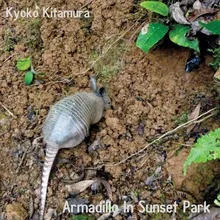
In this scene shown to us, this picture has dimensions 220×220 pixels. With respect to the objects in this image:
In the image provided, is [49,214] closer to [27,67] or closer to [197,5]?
[27,67]

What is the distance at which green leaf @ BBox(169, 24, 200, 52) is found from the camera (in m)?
3.20

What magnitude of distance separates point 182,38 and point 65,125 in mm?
1024

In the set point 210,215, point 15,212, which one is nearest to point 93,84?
point 15,212

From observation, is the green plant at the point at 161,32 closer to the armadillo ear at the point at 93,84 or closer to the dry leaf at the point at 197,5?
the dry leaf at the point at 197,5

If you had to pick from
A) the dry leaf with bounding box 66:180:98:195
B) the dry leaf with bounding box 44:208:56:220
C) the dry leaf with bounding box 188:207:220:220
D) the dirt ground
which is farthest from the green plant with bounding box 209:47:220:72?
the dry leaf with bounding box 44:208:56:220

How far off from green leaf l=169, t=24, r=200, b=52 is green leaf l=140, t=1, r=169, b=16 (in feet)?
0.52

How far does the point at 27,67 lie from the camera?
3.66m

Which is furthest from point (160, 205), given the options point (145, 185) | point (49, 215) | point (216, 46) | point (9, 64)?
point (9, 64)

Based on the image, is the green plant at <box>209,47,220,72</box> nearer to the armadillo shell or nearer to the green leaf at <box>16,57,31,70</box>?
the armadillo shell

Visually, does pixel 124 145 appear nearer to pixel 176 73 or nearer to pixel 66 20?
pixel 176 73

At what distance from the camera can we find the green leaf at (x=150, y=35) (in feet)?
10.5

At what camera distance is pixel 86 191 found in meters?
3.17

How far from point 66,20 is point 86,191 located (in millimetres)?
1451

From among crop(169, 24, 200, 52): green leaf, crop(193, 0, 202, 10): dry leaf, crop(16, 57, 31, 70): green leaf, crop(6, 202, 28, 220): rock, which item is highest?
crop(193, 0, 202, 10): dry leaf
